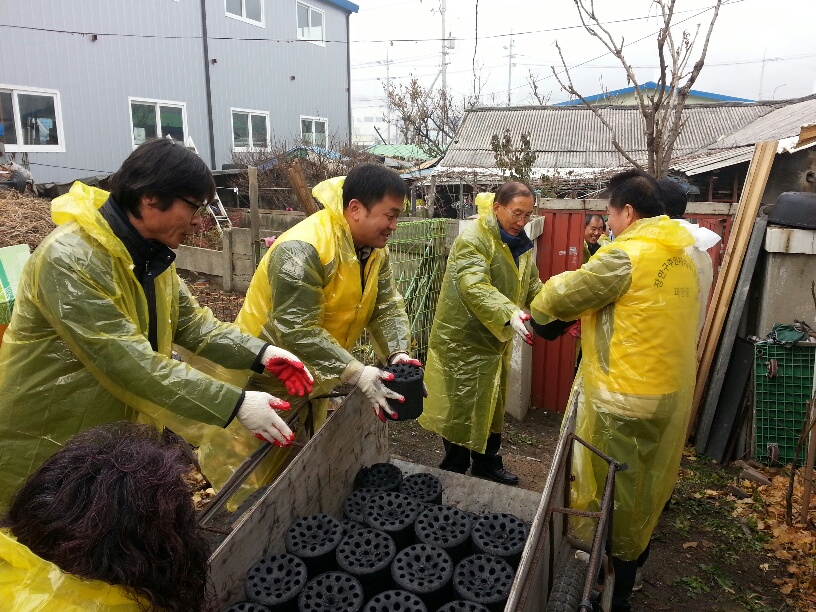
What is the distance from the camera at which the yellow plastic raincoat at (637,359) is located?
241 cm

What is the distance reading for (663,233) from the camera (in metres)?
2.43

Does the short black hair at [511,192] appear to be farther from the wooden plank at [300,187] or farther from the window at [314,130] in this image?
the window at [314,130]

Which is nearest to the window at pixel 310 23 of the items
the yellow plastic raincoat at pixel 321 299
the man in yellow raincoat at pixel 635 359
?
the yellow plastic raincoat at pixel 321 299

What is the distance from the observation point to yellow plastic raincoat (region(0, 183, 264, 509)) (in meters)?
1.68

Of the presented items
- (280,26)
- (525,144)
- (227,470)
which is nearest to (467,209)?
(525,144)

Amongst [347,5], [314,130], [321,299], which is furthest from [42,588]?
[347,5]

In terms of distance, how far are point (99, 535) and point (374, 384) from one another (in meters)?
1.41

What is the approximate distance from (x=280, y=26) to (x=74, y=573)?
634 inches

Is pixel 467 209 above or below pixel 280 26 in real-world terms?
below

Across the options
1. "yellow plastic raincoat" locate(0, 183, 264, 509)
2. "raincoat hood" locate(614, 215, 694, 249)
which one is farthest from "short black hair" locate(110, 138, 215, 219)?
"raincoat hood" locate(614, 215, 694, 249)

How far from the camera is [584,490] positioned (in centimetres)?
259

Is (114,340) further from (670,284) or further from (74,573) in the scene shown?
(670,284)

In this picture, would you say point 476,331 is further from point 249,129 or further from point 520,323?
point 249,129

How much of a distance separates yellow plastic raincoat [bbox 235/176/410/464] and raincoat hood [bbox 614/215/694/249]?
3.87 ft
